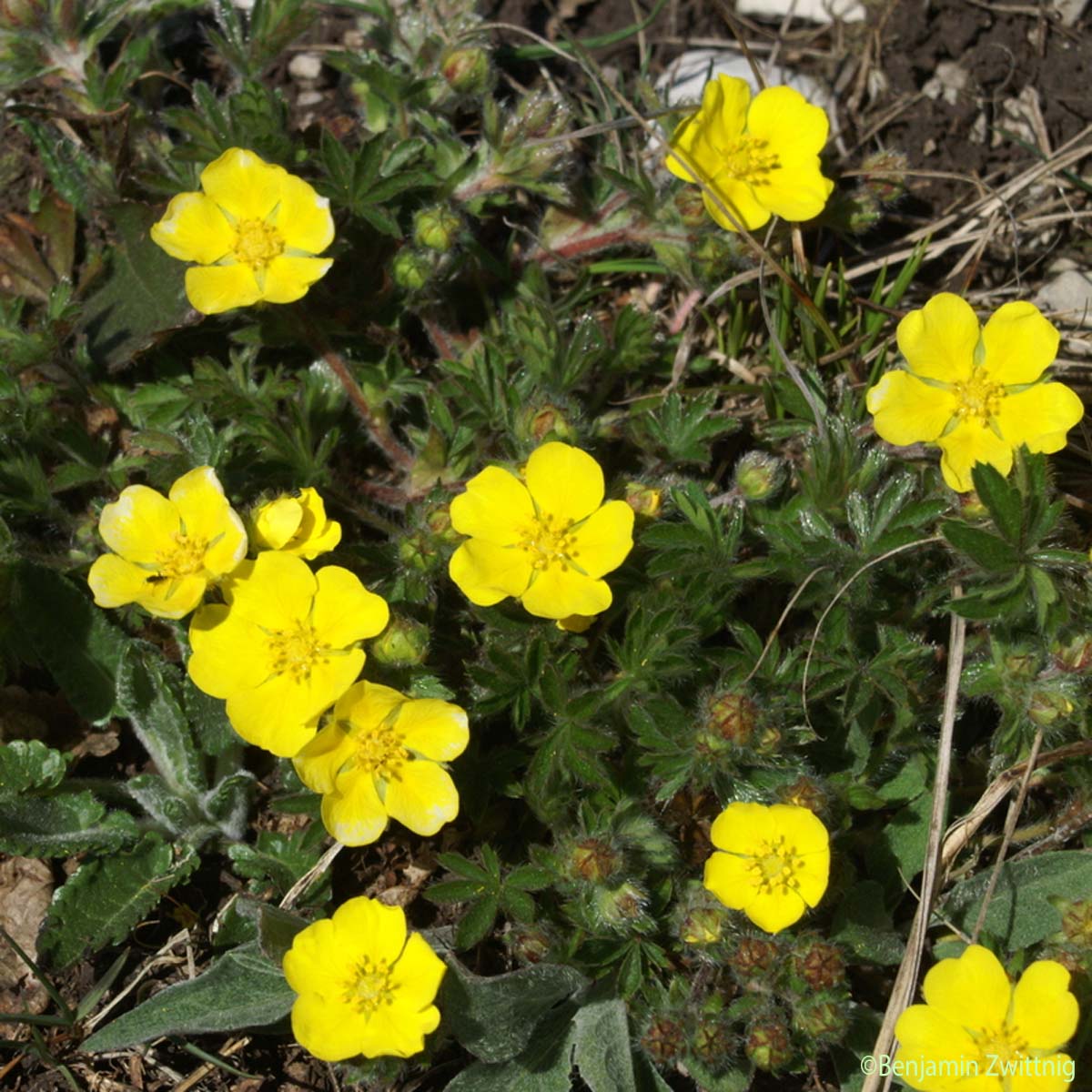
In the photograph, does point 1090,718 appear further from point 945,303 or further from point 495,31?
point 495,31

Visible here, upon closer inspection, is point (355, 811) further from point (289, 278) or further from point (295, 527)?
point (289, 278)

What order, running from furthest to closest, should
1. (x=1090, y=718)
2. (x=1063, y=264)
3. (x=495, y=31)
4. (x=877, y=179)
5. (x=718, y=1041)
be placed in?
(x=495, y=31) < (x=1063, y=264) < (x=877, y=179) < (x=1090, y=718) < (x=718, y=1041)

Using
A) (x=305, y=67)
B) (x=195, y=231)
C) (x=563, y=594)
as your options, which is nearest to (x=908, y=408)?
(x=563, y=594)

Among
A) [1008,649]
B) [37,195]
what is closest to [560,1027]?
[1008,649]

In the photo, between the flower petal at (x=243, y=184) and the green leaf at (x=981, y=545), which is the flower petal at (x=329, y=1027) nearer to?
the green leaf at (x=981, y=545)

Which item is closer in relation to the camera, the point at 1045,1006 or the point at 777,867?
the point at 1045,1006

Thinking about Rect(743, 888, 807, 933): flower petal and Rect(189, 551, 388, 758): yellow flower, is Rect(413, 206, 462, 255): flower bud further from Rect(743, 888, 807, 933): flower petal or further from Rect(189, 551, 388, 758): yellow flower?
Rect(743, 888, 807, 933): flower petal

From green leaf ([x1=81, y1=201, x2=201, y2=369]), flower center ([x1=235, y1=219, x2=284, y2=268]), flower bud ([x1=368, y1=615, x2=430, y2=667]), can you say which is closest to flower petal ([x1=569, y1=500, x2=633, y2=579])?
flower bud ([x1=368, y1=615, x2=430, y2=667])
